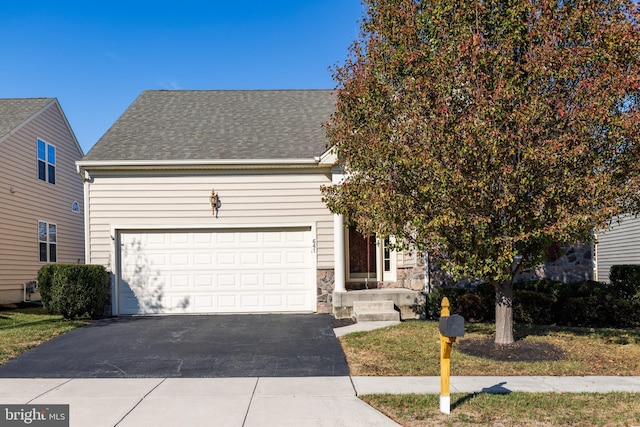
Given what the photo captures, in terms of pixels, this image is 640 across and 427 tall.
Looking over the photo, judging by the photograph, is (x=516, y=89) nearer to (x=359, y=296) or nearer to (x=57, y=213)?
(x=359, y=296)

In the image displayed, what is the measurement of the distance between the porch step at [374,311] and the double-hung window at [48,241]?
41.6 ft

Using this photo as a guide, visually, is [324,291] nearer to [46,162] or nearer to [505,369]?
[505,369]

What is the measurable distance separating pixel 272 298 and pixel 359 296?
239 centimetres

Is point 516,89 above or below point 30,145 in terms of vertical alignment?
below

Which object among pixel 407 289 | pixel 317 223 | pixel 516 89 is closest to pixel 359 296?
pixel 407 289

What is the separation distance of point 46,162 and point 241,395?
15854 millimetres

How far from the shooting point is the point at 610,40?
652 cm

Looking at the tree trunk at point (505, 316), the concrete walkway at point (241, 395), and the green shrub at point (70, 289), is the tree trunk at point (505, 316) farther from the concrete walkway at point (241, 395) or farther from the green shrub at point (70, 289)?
the green shrub at point (70, 289)

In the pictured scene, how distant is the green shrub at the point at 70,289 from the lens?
10.8 m

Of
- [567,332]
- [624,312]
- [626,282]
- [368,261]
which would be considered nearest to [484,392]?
[567,332]

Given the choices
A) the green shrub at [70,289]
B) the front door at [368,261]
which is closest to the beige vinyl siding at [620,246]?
the front door at [368,261]

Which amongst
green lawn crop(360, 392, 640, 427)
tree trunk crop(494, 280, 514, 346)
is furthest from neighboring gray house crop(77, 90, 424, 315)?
green lawn crop(360, 392, 640, 427)

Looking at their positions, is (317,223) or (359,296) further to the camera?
(317,223)

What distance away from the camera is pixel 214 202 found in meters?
12.2
